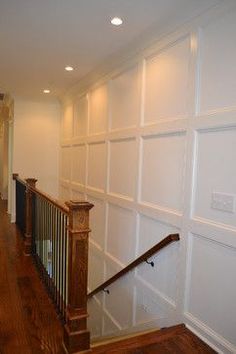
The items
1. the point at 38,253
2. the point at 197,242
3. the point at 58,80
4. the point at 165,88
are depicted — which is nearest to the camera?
the point at 197,242

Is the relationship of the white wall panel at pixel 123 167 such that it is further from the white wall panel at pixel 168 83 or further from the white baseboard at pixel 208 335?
the white baseboard at pixel 208 335

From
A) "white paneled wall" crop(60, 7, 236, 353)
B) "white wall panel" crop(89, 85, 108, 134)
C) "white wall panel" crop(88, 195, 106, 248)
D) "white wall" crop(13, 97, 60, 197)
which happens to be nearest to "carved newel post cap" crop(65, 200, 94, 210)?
"white paneled wall" crop(60, 7, 236, 353)

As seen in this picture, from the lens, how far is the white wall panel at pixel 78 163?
16.3 ft

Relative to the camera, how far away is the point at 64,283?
7.93ft

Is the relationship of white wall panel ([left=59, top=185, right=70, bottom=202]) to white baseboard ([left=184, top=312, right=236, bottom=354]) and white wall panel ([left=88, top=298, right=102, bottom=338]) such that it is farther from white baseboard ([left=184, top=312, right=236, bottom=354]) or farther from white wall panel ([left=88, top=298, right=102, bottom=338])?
white baseboard ([left=184, top=312, right=236, bottom=354])

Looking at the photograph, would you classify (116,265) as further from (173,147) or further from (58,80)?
(58,80)

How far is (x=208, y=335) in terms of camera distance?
2182mm

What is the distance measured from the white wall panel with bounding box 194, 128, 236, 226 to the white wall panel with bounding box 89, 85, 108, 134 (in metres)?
2.09

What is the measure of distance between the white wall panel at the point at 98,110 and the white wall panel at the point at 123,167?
1.57 feet

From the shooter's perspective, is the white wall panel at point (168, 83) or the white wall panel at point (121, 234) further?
the white wall panel at point (121, 234)

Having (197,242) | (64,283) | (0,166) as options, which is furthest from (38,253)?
(0,166)

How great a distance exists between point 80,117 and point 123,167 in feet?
6.27

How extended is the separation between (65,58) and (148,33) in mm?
1257

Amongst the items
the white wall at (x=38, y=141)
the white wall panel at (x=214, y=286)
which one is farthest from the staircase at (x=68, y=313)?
the white wall at (x=38, y=141)
